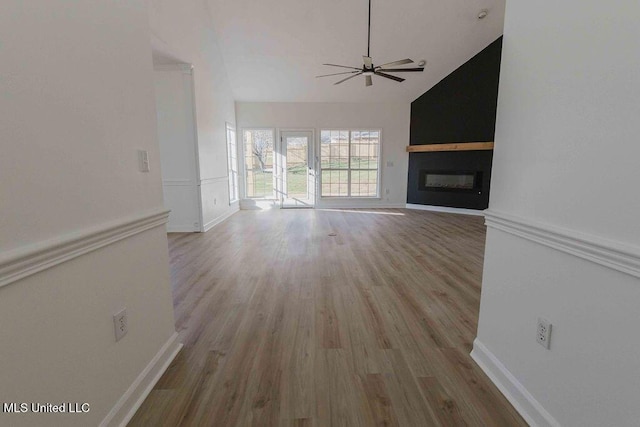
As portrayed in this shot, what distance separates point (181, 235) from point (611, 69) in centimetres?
511

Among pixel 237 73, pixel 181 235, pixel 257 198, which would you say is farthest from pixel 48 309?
pixel 257 198

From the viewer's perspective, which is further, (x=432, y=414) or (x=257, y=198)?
(x=257, y=198)

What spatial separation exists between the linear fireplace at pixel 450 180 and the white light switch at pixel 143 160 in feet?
21.4

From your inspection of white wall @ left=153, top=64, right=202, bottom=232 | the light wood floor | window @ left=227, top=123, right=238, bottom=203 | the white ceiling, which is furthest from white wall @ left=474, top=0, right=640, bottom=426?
window @ left=227, top=123, right=238, bottom=203

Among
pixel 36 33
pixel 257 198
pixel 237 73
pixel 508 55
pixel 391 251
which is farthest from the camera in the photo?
pixel 257 198

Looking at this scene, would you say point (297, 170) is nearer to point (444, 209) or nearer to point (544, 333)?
point (444, 209)

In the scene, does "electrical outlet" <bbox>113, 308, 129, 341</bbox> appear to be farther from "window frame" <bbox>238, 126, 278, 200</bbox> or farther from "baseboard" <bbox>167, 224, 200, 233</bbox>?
"window frame" <bbox>238, 126, 278, 200</bbox>

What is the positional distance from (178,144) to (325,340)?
405 centimetres

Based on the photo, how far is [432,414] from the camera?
1.44m

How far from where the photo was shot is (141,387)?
1526mm

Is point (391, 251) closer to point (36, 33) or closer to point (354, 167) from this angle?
point (36, 33)

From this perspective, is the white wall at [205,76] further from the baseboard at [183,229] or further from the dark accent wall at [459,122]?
the dark accent wall at [459,122]

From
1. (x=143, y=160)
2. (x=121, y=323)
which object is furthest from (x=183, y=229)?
(x=121, y=323)

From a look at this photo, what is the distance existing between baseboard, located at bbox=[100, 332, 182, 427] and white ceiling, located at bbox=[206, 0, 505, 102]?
5073mm
